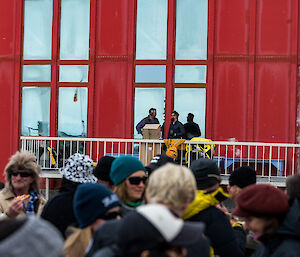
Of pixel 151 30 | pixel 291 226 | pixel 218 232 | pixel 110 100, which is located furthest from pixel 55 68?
pixel 291 226

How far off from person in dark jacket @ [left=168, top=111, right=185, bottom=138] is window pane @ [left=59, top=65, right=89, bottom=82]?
9.36 ft

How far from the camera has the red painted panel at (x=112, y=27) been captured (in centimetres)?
1252

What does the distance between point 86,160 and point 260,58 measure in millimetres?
8780

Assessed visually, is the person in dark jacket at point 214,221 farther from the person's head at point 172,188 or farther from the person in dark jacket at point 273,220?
the person's head at point 172,188

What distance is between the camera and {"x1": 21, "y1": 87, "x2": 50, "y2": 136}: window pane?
12.7m

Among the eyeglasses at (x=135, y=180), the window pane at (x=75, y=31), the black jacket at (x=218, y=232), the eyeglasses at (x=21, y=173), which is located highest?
the window pane at (x=75, y=31)

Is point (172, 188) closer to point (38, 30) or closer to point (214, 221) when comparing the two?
point (214, 221)

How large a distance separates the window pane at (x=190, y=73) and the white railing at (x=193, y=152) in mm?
1908

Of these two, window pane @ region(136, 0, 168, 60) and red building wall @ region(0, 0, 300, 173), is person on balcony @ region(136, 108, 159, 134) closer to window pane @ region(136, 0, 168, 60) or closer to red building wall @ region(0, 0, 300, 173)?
red building wall @ region(0, 0, 300, 173)

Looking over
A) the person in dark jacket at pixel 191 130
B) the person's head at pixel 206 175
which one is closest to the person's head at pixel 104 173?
the person's head at pixel 206 175

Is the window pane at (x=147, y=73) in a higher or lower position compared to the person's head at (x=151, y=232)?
higher

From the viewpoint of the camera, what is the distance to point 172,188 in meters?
2.53

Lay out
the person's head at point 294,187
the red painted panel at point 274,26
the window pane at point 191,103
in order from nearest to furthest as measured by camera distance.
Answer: the person's head at point 294,187 → the red painted panel at point 274,26 → the window pane at point 191,103

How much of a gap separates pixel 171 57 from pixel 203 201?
364 inches
